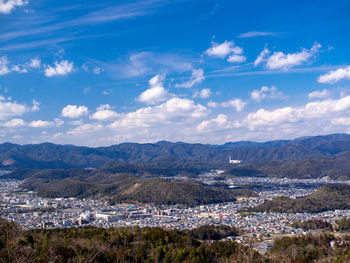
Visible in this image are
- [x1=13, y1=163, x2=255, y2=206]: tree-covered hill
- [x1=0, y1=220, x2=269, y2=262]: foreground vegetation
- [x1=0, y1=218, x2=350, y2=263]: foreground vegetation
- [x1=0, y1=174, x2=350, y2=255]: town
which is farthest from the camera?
[x1=13, y1=163, x2=255, y2=206]: tree-covered hill

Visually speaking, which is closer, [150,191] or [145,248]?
[145,248]

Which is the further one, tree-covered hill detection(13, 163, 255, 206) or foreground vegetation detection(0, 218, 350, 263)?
tree-covered hill detection(13, 163, 255, 206)

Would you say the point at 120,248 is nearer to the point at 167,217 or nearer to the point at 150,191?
the point at 167,217

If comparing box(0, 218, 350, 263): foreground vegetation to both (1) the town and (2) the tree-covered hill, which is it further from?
(2) the tree-covered hill

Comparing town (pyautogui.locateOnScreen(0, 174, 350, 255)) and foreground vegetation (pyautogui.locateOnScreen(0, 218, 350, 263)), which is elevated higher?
foreground vegetation (pyautogui.locateOnScreen(0, 218, 350, 263))

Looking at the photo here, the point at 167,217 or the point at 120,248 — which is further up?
the point at 120,248

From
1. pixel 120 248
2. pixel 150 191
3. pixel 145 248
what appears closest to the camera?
pixel 120 248

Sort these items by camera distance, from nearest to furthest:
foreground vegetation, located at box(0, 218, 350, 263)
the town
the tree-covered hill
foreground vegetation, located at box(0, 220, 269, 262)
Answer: foreground vegetation, located at box(0, 220, 269, 262)
foreground vegetation, located at box(0, 218, 350, 263)
the town
the tree-covered hill

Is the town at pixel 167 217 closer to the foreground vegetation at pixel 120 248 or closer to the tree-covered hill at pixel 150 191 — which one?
the tree-covered hill at pixel 150 191

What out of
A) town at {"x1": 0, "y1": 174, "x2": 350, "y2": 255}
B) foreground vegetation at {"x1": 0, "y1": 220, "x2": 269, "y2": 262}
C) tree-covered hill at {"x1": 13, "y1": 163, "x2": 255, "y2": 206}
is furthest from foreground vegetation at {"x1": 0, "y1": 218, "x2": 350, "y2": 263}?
tree-covered hill at {"x1": 13, "y1": 163, "x2": 255, "y2": 206}

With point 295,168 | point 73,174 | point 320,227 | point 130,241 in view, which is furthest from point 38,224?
point 295,168

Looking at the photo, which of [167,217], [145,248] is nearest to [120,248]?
[145,248]

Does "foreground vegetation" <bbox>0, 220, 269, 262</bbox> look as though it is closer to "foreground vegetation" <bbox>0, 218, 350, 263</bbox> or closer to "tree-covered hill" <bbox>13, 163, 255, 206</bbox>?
"foreground vegetation" <bbox>0, 218, 350, 263</bbox>
